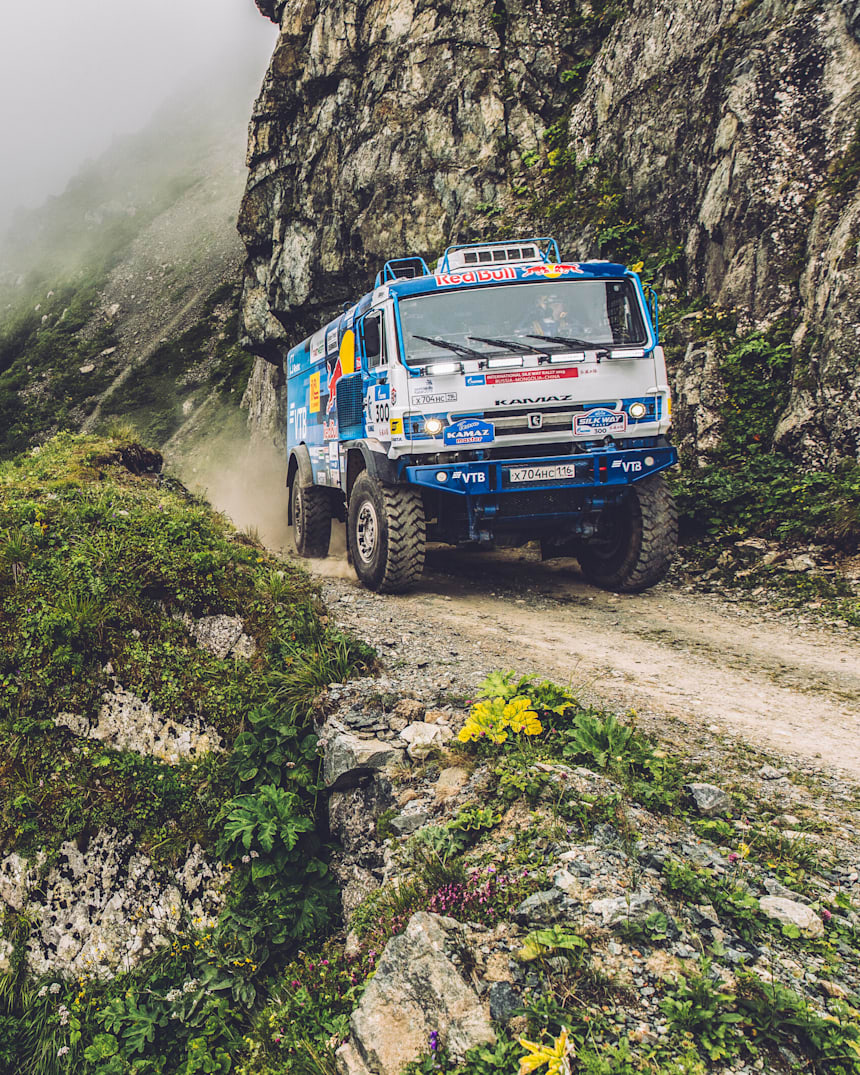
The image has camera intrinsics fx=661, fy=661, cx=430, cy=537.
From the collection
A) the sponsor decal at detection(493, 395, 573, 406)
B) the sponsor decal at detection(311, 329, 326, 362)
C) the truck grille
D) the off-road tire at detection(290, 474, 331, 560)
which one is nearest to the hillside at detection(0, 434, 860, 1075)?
the truck grille

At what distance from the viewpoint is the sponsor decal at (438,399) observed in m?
6.86

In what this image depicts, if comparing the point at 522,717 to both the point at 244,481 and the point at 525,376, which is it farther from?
the point at 244,481

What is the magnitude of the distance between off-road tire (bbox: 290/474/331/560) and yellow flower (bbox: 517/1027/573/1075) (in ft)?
30.2

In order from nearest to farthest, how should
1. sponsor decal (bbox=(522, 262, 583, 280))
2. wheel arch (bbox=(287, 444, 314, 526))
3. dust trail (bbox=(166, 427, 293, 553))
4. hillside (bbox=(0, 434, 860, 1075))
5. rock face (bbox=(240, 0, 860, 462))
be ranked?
hillside (bbox=(0, 434, 860, 1075)), sponsor decal (bbox=(522, 262, 583, 280)), rock face (bbox=(240, 0, 860, 462)), wheel arch (bbox=(287, 444, 314, 526)), dust trail (bbox=(166, 427, 293, 553))

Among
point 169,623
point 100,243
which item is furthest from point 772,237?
point 100,243

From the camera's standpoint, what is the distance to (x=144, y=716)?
16.4 feet

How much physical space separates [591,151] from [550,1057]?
55.6 feet

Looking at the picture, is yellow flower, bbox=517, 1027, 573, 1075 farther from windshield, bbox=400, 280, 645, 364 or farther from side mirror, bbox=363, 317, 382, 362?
side mirror, bbox=363, 317, 382, 362

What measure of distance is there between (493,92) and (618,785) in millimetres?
19763

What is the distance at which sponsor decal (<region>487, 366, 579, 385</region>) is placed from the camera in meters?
6.83

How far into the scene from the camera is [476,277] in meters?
7.30

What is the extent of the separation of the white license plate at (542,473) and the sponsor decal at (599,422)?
37 centimetres

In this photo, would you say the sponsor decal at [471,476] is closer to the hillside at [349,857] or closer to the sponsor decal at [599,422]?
the sponsor decal at [599,422]

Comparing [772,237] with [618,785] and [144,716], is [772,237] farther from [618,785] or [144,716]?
[144,716]
